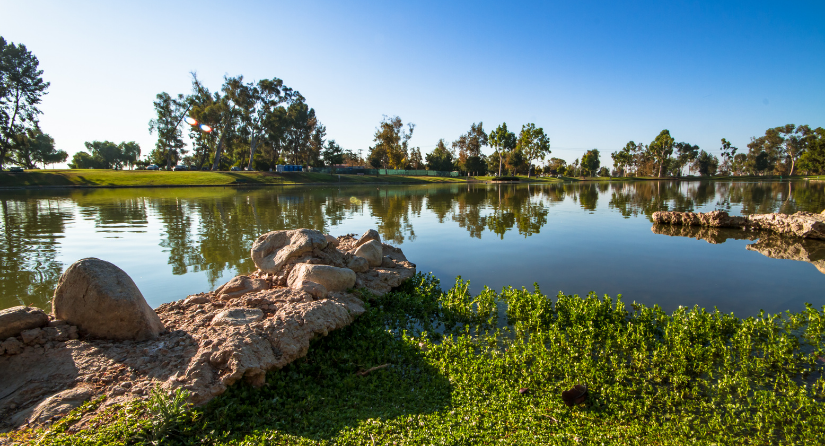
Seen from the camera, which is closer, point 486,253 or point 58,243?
point 486,253

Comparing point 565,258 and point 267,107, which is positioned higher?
point 267,107

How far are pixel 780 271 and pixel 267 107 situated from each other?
7397 cm

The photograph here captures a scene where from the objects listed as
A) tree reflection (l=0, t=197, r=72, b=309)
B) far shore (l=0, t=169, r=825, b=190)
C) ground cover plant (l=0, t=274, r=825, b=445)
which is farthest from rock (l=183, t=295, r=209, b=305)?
far shore (l=0, t=169, r=825, b=190)

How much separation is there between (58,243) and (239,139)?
67.0 metres

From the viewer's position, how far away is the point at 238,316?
5.82 metres

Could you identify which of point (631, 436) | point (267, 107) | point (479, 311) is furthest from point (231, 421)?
point (267, 107)

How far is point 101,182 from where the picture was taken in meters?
51.0

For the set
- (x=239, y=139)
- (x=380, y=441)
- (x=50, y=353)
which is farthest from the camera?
(x=239, y=139)

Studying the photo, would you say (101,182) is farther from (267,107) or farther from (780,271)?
(780,271)

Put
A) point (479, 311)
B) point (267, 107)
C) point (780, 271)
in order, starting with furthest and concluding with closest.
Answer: point (267, 107) < point (780, 271) < point (479, 311)

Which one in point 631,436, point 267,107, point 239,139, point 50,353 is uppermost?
point 267,107

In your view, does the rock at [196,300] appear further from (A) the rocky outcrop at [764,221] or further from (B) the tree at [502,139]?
(B) the tree at [502,139]

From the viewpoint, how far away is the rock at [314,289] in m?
6.87

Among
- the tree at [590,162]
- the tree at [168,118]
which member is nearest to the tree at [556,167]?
the tree at [590,162]
